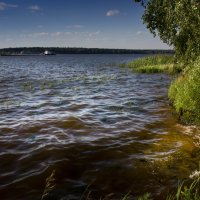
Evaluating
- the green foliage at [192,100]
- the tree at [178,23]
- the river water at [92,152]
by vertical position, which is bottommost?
the river water at [92,152]

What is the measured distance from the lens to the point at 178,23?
15258mm

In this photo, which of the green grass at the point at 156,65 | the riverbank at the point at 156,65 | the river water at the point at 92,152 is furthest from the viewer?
the green grass at the point at 156,65

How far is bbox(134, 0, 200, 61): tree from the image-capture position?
13582mm

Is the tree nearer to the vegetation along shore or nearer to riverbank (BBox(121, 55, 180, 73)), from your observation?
the vegetation along shore

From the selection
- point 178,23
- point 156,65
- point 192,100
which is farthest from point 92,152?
point 156,65

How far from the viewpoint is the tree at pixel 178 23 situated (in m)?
13.6

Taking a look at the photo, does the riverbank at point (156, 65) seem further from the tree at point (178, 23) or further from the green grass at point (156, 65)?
the tree at point (178, 23)

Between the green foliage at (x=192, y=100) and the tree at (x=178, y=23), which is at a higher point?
the tree at (x=178, y=23)

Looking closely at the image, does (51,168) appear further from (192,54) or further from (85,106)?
(85,106)

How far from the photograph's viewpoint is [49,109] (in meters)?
19.0

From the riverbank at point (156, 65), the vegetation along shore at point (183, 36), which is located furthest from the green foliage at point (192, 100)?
the riverbank at point (156, 65)

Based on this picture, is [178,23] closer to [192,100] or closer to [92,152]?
[192,100]

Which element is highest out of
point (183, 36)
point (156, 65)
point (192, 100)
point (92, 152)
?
point (183, 36)

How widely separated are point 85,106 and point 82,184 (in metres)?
12.2
